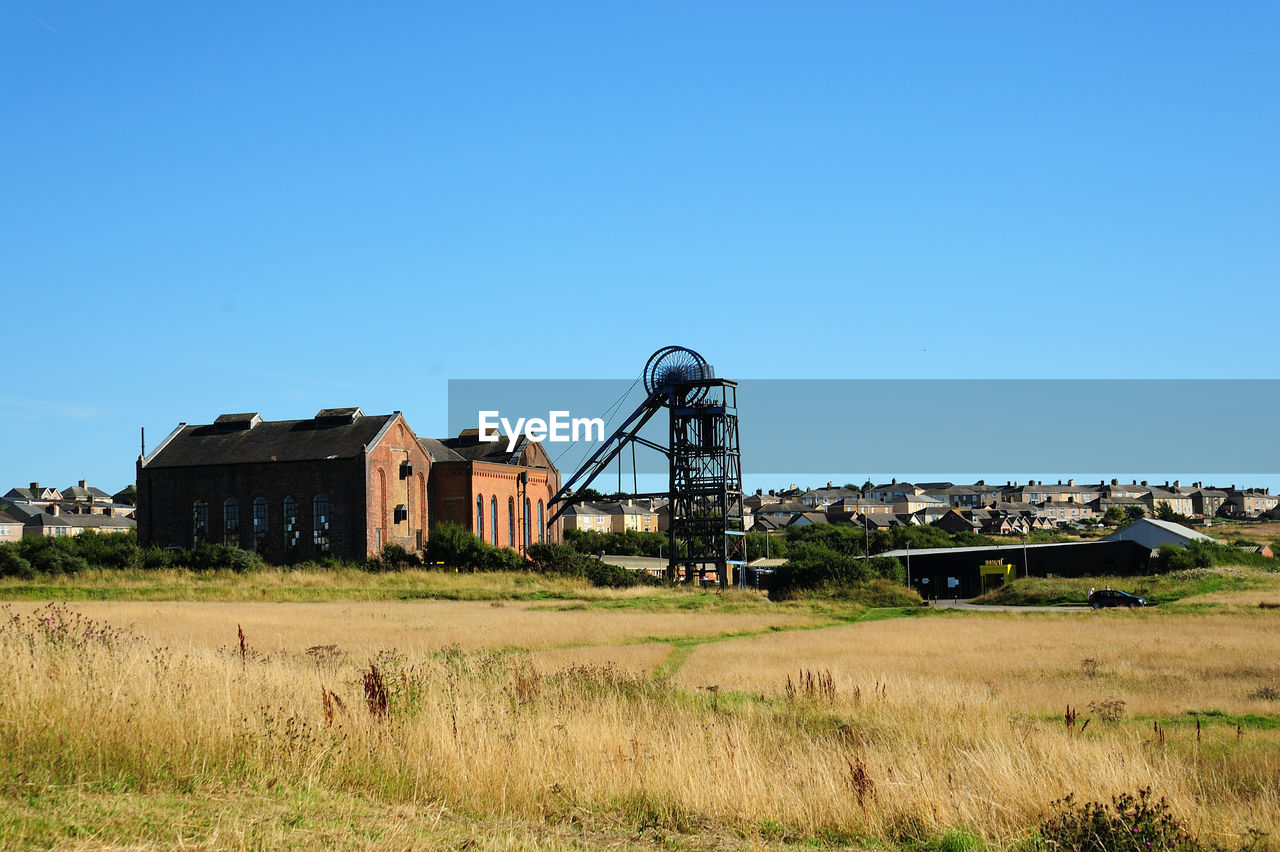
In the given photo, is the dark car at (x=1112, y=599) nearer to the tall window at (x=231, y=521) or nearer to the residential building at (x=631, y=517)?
the tall window at (x=231, y=521)

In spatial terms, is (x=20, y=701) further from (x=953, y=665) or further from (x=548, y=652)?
(x=953, y=665)

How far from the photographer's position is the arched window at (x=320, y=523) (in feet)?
202

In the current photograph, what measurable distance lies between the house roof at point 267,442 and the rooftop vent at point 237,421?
0.20 feet

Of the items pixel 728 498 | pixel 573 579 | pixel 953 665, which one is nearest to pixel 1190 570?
pixel 728 498

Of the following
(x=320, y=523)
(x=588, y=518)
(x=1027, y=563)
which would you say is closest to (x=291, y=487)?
(x=320, y=523)

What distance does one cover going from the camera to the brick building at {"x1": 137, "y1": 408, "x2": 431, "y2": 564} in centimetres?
6134

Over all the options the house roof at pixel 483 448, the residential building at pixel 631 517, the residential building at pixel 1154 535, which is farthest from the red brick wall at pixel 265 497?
the residential building at pixel 631 517

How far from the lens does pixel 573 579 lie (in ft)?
191

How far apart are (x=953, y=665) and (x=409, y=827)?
1835 cm

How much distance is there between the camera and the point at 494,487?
68.5 meters

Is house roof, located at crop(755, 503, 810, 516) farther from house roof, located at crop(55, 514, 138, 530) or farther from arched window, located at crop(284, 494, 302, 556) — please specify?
arched window, located at crop(284, 494, 302, 556)

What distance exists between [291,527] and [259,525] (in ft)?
7.49

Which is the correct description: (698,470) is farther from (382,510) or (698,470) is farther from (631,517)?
(631,517)

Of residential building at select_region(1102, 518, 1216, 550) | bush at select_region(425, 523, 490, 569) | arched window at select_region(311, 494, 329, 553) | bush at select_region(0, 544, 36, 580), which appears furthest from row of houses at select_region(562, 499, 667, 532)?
bush at select_region(0, 544, 36, 580)
